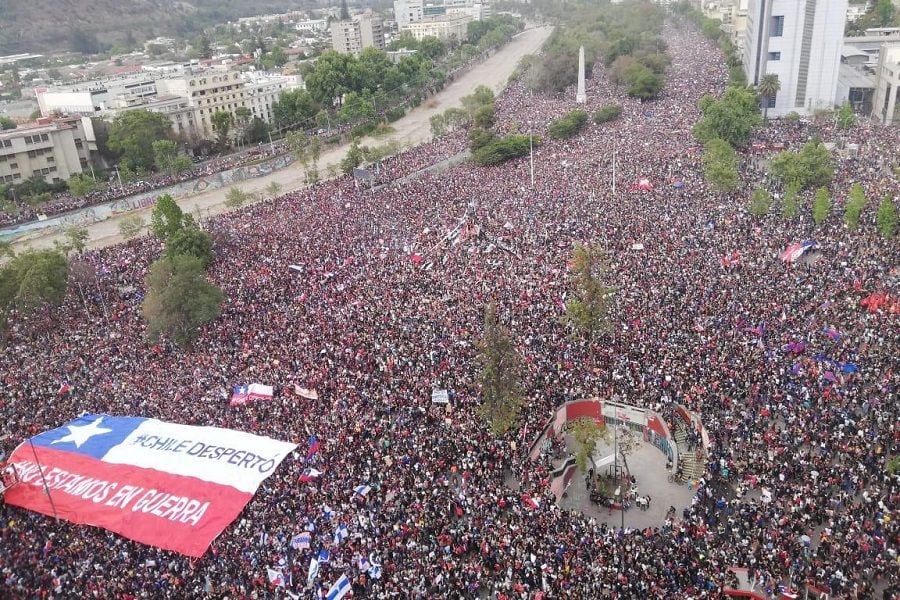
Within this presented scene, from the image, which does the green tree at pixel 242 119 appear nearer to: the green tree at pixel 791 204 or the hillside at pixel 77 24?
the green tree at pixel 791 204

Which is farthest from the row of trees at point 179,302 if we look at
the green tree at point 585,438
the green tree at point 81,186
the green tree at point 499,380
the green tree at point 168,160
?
the green tree at point 168,160

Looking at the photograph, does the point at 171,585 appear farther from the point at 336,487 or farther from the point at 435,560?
the point at 435,560

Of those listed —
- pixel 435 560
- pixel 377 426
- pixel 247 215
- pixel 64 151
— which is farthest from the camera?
pixel 64 151

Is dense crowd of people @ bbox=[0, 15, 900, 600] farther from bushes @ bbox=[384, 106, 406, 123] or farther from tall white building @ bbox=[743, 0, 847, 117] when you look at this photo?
bushes @ bbox=[384, 106, 406, 123]

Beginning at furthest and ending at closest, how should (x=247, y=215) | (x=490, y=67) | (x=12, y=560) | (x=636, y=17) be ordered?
1. (x=636, y=17)
2. (x=490, y=67)
3. (x=247, y=215)
4. (x=12, y=560)

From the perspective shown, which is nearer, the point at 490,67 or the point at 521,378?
the point at 521,378

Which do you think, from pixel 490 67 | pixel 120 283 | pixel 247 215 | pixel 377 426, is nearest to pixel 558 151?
pixel 247 215
